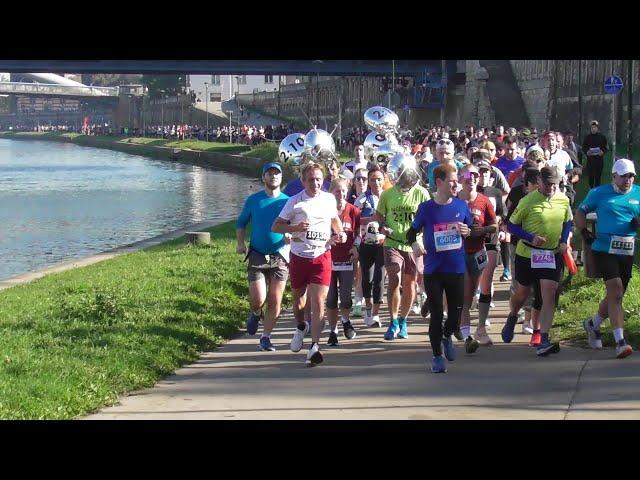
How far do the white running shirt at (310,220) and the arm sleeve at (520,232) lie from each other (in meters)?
1.70

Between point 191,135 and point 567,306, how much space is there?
109 m

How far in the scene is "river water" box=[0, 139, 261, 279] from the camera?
104 feet

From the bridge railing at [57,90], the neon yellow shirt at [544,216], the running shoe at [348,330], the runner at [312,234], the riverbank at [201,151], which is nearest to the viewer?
the runner at [312,234]

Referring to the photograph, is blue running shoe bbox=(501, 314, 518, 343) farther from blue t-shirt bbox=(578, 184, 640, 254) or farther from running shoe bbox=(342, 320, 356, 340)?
running shoe bbox=(342, 320, 356, 340)

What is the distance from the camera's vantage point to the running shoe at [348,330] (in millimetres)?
13242

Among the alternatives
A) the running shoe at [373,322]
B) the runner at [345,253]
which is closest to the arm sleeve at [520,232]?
the runner at [345,253]

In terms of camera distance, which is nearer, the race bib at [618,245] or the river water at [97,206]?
the race bib at [618,245]

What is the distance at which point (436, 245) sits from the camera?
36.8 feet

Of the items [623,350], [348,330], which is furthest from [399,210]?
[623,350]

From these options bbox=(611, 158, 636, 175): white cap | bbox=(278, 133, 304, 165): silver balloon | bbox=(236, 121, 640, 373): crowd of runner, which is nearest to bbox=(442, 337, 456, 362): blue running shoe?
bbox=(236, 121, 640, 373): crowd of runner

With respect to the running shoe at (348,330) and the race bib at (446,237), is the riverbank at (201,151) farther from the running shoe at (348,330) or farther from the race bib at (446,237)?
the race bib at (446,237)

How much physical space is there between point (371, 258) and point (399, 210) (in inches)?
43.2

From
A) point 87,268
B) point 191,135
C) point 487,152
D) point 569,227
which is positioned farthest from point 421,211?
point 191,135

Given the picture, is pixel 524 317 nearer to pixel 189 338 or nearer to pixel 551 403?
pixel 189 338
